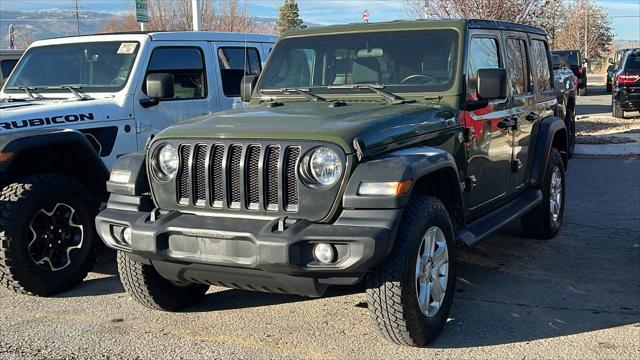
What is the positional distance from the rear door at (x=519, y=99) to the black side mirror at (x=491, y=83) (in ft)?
3.41

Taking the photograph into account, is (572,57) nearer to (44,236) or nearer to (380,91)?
(380,91)

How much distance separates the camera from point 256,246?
3.69 metres

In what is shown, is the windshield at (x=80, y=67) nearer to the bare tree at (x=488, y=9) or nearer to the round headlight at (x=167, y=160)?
the round headlight at (x=167, y=160)

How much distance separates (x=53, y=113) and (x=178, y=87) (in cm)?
148

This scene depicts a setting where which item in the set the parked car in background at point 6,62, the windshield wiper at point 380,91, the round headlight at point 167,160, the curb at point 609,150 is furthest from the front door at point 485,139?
the parked car in background at point 6,62

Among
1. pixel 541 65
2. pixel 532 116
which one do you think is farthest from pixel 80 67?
pixel 541 65

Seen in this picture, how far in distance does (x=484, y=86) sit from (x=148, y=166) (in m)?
2.28

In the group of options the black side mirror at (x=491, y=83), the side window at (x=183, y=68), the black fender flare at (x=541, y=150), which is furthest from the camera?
the side window at (x=183, y=68)

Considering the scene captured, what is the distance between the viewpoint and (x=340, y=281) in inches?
150

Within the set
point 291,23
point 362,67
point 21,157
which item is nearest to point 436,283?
point 362,67

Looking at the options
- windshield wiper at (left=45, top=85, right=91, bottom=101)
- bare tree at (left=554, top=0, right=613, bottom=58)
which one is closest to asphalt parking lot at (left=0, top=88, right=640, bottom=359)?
windshield wiper at (left=45, top=85, right=91, bottom=101)

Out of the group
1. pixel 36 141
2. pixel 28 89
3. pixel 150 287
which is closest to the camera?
pixel 150 287

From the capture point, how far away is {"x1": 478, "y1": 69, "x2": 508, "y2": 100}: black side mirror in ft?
15.6

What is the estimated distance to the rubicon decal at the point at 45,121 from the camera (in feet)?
17.3
